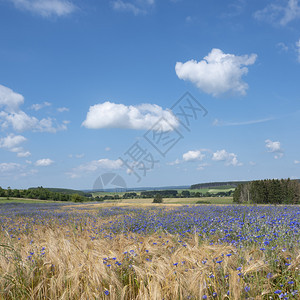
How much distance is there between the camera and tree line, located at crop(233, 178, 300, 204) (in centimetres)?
5712

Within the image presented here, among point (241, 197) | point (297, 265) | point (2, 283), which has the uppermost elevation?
point (297, 265)

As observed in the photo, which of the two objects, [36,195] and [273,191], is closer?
[273,191]

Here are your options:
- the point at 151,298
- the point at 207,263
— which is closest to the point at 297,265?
the point at 207,263

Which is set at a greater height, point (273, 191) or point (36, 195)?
point (273, 191)

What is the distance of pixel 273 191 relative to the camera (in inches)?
2287

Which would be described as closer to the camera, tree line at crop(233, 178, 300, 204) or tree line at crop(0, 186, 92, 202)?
tree line at crop(233, 178, 300, 204)

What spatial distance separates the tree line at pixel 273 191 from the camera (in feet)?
187

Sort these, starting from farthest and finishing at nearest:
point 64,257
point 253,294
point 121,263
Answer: point 64,257, point 121,263, point 253,294

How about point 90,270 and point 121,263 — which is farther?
point 121,263

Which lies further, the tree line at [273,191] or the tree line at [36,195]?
the tree line at [36,195]

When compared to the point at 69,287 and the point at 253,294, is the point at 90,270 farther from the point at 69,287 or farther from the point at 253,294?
the point at 253,294

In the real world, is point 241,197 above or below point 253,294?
below

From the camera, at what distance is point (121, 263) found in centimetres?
361

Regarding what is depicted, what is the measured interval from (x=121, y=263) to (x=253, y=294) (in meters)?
1.73
